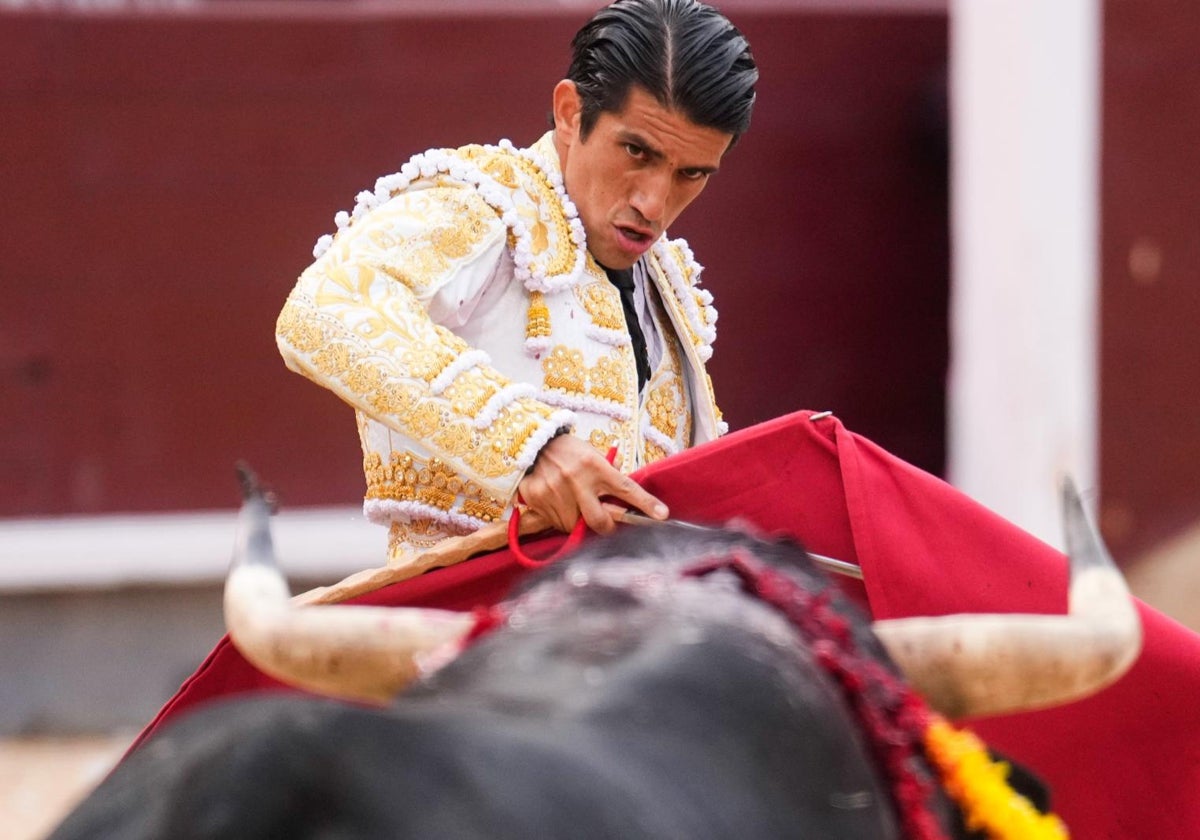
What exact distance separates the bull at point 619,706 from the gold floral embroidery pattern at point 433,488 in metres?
0.62

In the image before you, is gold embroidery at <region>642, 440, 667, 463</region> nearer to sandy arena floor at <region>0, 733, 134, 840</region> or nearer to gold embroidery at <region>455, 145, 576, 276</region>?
gold embroidery at <region>455, 145, 576, 276</region>

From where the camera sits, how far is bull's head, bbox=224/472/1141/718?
1574 mm

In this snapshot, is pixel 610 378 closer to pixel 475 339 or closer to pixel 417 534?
pixel 475 339

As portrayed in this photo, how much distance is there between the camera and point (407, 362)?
6.77ft

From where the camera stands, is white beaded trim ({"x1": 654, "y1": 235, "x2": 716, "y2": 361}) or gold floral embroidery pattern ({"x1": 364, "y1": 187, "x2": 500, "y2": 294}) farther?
white beaded trim ({"x1": 654, "y1": 235, "x2": 716, "y2": 361})

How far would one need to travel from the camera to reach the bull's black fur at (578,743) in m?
1.00

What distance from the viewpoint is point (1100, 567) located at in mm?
1704

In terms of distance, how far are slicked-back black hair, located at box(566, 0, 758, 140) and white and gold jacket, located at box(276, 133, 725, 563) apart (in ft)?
0.48

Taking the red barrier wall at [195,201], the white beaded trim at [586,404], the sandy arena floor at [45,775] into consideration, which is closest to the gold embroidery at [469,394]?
the white beaded trim at [586,404]

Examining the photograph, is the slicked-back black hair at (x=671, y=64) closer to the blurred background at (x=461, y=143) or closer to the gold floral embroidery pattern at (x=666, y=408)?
the gold floral embroidery pattern at (x=666, y=408)

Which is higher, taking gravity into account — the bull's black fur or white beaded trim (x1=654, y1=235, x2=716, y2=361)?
white beaded trim (x1=654, y1=235, x2=716, y2=361)

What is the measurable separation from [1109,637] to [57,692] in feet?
15.0

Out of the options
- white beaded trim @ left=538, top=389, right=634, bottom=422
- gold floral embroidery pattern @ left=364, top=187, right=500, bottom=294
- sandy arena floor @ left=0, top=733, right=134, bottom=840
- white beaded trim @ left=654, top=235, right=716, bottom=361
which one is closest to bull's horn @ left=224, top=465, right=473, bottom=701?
gold floral embroidery pattern @ left=364, top=187, right=500, bottom=294

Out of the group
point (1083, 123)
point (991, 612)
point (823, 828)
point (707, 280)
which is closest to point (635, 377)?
point (991, 612)
